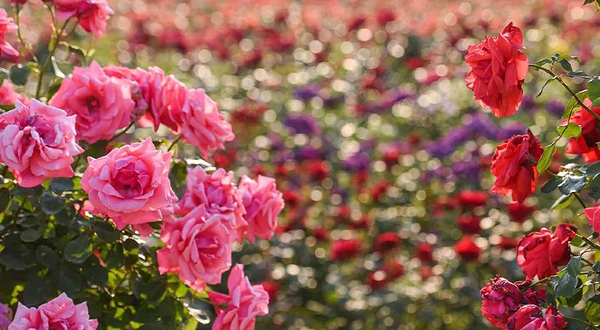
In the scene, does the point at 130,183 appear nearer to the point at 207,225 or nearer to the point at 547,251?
the point at 207,225

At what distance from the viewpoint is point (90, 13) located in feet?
6.73

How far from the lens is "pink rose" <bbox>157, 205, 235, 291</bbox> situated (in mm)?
1698

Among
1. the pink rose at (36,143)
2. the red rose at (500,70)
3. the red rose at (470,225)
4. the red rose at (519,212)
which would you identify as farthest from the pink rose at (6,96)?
the red rose at (519,212)

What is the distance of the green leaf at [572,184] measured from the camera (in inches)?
62.3

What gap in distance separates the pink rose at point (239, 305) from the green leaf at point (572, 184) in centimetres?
60

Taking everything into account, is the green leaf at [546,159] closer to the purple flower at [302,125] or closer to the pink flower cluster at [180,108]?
the pink flower cluster at [180,108]

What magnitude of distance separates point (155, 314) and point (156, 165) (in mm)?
416

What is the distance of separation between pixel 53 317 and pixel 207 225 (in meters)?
0.32

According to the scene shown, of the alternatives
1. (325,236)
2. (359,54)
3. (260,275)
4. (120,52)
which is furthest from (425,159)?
(120,52)

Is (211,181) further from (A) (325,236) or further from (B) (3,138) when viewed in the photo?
(A) (325,236)

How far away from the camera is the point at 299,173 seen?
4.20 m

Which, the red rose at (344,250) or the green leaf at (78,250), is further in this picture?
the red rose at (344,250)

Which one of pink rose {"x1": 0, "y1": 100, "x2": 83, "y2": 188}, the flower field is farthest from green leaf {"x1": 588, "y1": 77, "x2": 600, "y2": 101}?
pink rose {"x1": 0, "y1": 100, "x2": 83, "y2": 188}

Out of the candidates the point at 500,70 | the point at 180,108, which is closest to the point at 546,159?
the point at 500,70
